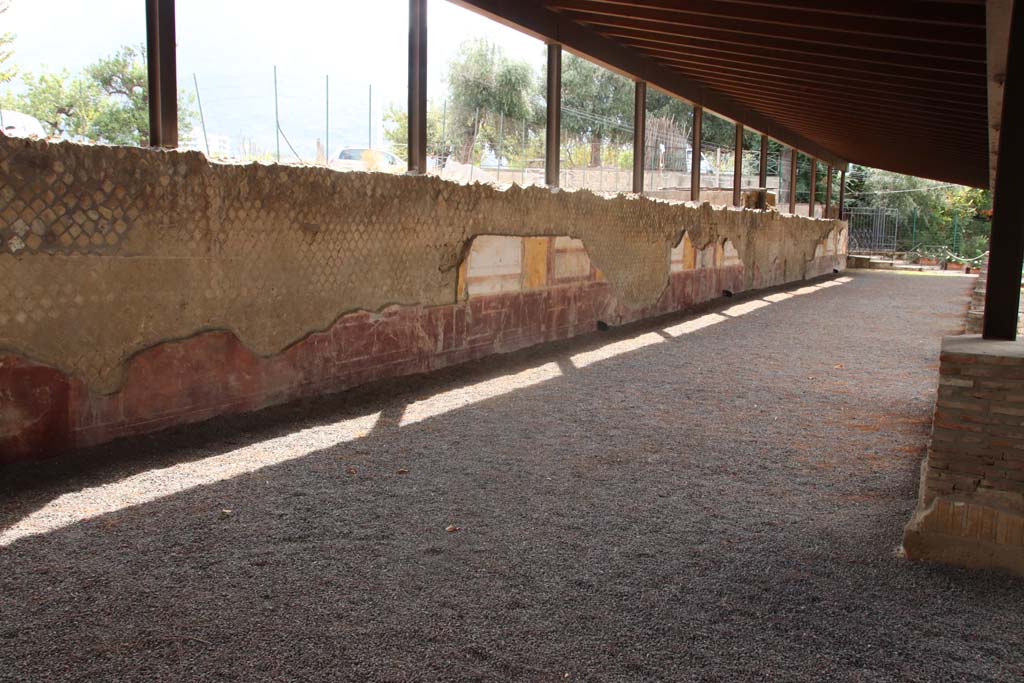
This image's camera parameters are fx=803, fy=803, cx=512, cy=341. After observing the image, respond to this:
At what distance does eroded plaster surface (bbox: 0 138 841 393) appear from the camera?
4.07 metres

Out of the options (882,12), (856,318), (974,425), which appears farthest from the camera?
(856,318)

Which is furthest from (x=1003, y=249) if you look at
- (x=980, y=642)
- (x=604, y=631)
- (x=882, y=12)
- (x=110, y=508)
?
(x=110, y=508)

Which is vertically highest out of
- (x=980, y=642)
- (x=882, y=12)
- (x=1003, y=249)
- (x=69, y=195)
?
(x=882, y=12)

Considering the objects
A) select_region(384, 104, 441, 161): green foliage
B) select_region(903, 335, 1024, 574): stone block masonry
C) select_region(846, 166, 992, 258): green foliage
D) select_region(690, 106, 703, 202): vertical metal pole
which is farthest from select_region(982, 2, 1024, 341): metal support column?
select_region(846, 166, 992, 258): green foliage

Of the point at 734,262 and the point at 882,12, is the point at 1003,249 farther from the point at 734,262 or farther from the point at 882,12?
the point at 734,262

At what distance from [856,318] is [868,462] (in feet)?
28.5

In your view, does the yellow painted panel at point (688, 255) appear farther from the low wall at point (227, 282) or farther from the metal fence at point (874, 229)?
the metal fence at point (874, 229)

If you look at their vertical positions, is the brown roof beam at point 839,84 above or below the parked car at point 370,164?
above

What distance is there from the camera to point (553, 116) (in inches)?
386

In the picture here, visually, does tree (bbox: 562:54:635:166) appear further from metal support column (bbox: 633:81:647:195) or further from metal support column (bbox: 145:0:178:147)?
metal support column (bbox: 145:0:178:147)

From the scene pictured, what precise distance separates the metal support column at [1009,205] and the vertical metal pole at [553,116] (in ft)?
21.7

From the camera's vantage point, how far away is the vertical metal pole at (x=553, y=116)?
963 centimetres

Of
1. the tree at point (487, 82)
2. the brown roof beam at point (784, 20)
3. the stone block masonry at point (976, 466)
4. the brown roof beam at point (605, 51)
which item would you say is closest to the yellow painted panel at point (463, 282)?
the brown roof beam at point (605, 51)

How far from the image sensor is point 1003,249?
334cm
